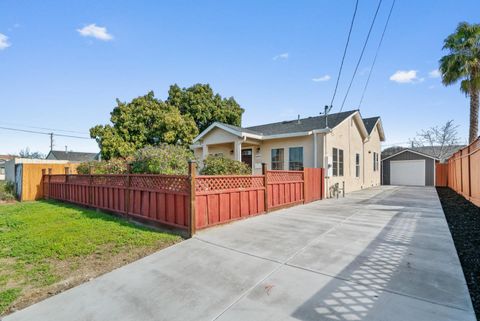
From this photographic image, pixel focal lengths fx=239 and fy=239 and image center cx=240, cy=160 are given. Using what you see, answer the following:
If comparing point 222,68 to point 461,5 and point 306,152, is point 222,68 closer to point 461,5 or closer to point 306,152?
point 306,152

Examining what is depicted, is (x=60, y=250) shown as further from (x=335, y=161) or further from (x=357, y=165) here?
(x=357, y=165)

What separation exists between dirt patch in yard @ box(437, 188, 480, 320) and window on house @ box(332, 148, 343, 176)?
213 inches

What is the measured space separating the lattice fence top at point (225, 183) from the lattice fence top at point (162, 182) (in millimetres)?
328

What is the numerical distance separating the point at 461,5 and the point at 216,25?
892 centimetres

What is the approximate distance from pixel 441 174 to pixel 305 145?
15.5 m

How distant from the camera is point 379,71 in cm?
1142

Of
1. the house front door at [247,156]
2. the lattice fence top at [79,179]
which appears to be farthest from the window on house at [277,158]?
the lattice fence top at [79,179]

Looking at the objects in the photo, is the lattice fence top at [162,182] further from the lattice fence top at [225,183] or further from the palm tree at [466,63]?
the palm tree at [466,63]

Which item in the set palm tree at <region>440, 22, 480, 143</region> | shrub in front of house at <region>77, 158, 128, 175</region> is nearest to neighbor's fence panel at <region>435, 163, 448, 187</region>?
palm tree at <region>440, 22, 480, 143</region>

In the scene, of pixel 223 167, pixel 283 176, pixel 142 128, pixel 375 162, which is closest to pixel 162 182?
pixel 223 167

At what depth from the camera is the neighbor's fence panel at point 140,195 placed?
565 cm

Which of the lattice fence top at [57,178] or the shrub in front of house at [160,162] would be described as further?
the lattice fence top at [57,178]

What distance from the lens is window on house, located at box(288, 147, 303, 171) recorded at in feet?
41.2

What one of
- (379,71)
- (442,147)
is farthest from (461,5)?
(442,147)
